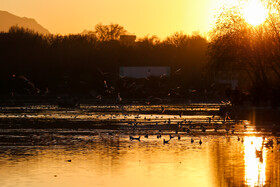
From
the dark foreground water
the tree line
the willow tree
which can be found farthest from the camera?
the tree line

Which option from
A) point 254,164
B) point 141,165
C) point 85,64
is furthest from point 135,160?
point 85,64

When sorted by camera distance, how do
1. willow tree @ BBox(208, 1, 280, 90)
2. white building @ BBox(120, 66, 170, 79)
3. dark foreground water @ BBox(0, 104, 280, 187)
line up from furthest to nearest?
white building @ BBox(120, 66, 170, 79) < willow tree @ BBox(208, 1, 280, 90) < dark foreground water @ BBox(0, 104, 280, 187)

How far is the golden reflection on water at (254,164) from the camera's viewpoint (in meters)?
18.1

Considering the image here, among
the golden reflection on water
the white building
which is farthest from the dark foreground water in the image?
the white building

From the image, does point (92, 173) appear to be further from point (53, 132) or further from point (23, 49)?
point (23, 49)

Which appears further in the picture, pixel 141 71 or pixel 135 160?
pixel 141 71

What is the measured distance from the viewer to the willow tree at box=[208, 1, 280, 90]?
61.6 meters

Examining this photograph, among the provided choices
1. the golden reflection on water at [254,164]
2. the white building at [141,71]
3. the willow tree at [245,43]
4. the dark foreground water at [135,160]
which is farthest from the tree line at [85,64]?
the golden reflection on water at [254,164]

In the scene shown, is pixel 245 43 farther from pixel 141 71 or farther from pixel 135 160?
pixel 141 71

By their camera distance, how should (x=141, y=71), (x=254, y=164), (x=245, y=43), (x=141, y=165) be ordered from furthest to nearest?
(x=141, y=71)
(x=245, y=43)
(x=254, y=164)
(x=141, y=165)

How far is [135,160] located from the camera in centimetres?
2259

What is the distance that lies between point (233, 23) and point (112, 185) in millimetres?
53102

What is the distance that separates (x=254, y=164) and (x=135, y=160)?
3.62 m

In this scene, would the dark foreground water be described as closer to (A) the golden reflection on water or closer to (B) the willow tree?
(A) the golden reflection on water
